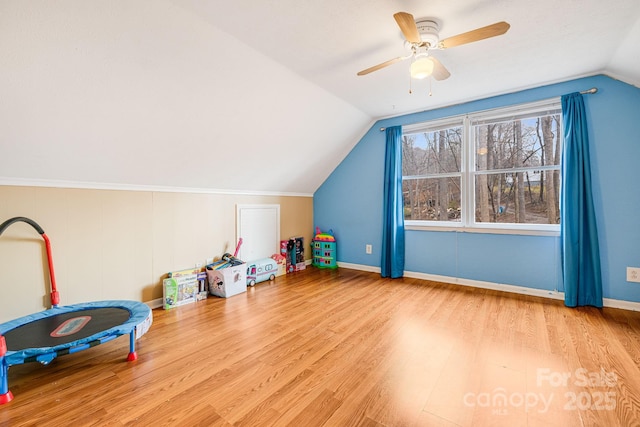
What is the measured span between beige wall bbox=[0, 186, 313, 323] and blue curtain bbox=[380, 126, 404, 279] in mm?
2257

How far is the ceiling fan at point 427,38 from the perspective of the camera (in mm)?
1673

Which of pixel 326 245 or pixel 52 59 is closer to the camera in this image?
pixel 52 59

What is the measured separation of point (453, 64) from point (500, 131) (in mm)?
1382

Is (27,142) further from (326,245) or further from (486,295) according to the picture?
(486,295)

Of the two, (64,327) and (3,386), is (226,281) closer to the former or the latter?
(64,327)

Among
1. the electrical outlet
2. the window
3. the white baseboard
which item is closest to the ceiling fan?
the window

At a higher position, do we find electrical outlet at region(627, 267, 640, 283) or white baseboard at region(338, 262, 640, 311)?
electrical outlet at region(627, 267, 640, 283)

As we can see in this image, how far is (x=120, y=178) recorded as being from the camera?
2.73m

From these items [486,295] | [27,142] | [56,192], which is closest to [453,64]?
[486,295]

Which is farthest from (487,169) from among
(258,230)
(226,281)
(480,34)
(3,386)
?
(3,386)

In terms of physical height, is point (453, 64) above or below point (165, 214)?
above

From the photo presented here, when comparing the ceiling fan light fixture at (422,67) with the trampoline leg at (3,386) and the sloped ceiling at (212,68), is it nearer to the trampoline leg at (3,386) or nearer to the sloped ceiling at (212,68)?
the sloped ceiling at (212,68)

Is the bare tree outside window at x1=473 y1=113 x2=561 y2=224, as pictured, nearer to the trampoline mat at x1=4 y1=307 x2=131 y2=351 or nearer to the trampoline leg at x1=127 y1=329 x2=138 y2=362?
the trampoline leg at x1=127 y1=329 x2=138 y2=362

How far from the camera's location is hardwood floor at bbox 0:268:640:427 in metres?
1.46
